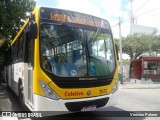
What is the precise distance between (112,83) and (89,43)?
1382mm

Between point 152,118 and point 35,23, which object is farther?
point 152,118

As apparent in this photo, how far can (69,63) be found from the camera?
614cm

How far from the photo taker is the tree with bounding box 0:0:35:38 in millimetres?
15058

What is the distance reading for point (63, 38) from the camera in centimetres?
632

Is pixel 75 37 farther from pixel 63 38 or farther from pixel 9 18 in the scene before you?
pixel 9 18

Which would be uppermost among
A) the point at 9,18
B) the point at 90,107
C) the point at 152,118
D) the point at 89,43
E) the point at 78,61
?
the point at 9,18

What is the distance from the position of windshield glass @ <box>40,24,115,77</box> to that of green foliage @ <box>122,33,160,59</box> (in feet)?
98.3

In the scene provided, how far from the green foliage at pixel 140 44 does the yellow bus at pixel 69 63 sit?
29747mm

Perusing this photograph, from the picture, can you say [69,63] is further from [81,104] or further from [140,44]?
[140,44]

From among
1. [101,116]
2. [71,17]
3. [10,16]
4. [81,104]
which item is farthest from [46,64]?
[10,16]

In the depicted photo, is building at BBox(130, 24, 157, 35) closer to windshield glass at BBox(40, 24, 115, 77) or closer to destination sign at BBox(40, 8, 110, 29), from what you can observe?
destination sign at BBox(40, 8, 110, 29)

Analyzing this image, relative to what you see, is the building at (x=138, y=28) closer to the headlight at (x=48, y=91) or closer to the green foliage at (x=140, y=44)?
the green foliage at (x=140, y=44)

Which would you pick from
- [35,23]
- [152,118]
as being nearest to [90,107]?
[152,118]

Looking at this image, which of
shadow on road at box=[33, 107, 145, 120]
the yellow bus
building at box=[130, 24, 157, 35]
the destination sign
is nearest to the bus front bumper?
the yellow bus
